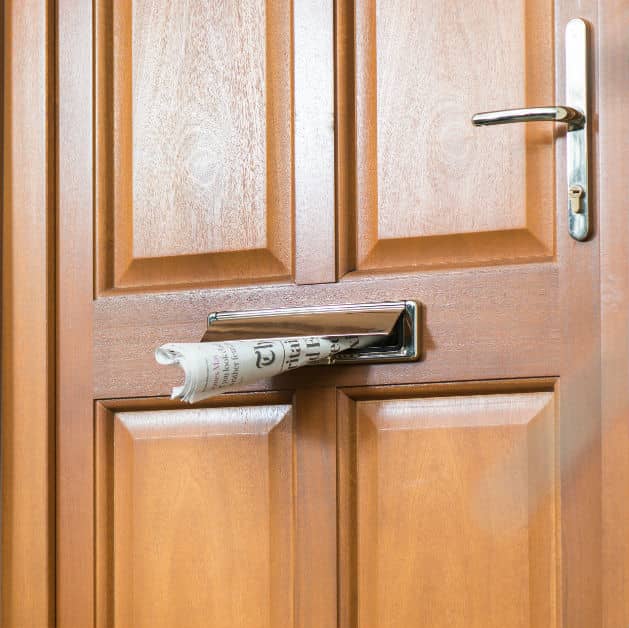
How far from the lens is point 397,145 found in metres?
1.07

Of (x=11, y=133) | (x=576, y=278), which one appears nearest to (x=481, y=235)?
(x=576, y=278)

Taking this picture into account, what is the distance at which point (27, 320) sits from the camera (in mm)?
1209

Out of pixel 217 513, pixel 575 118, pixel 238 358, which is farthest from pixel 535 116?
pixel 217 513

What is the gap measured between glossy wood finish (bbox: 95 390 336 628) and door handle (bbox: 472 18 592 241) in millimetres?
293

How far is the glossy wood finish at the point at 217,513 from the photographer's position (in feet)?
3.49

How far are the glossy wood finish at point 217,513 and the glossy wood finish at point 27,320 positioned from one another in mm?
71

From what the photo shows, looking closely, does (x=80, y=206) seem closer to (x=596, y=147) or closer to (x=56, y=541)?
(x=56, y=541)

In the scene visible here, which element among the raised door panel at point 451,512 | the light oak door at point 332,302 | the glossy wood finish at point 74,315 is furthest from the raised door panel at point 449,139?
the glossy wood finish at point 74,315

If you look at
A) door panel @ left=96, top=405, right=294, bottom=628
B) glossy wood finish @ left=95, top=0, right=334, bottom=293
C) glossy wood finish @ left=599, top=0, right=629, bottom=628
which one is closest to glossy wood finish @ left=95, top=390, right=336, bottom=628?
door panel @ left=96, top=405, right=294, bottom=628

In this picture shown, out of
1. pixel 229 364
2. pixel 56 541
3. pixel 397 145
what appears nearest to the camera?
pixel 229 364

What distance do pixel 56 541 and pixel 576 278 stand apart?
0.61 meters

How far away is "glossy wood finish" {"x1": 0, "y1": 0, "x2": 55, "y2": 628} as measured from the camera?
119 centimetres

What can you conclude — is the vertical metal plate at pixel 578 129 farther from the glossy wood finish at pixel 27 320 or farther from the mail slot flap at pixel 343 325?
the glossy wood finish at pixel 27 320

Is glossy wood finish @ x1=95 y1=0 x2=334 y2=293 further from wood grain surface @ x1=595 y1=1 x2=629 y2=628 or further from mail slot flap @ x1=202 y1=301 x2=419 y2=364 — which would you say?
wood grain surface @ x1=595 y1=1 x2=629 y2=628
